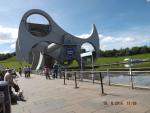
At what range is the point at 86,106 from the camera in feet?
29.2

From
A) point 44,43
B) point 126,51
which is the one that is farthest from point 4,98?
point 126,51

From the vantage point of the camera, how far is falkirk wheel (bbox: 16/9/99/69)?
74556 mm

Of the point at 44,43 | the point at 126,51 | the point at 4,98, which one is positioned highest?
the point at 126,51

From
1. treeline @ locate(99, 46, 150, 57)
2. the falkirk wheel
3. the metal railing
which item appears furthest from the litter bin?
treeline @ locate(99, 46, 150, 57)

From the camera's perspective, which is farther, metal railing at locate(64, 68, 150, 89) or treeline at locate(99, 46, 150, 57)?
treeline at locate(99, 46, 150, 57)

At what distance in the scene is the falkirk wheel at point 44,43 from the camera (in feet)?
245

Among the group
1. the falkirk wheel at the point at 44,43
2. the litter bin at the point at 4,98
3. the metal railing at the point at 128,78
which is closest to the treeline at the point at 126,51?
the falkirk wheel at the point at 44,43

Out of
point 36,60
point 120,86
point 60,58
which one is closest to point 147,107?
point 120,86

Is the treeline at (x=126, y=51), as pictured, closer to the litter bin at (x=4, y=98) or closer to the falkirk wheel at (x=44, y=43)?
the falkirk wheel at (x=44, y=43)

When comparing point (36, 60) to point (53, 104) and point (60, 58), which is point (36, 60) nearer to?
point (60, 58)

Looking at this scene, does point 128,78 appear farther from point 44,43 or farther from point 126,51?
point 126,51

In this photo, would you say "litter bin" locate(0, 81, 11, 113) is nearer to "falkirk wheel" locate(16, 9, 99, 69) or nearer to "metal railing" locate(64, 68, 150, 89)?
"metal railing" locate(64, 68, 150, 89)

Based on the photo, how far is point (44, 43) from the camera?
81.4 m

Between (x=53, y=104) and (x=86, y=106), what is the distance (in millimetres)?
1560
